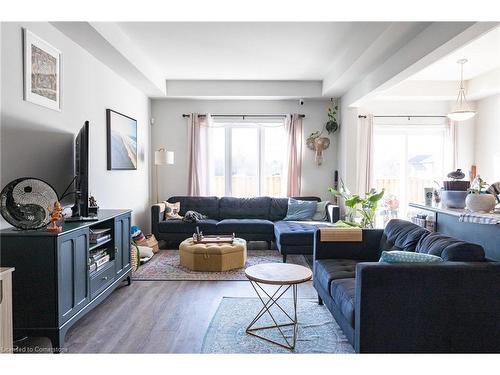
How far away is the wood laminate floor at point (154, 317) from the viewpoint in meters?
2.40

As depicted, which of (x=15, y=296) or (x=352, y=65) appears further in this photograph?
(x=352, y=65)

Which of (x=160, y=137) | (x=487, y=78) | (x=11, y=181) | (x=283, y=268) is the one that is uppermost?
(x=487, y=78)

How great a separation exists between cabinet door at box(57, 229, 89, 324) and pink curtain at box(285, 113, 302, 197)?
4.14 m

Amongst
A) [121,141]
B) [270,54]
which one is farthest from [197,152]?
[270,54]

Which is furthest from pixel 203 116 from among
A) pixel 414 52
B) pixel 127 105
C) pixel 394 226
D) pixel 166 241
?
pixel 394 226

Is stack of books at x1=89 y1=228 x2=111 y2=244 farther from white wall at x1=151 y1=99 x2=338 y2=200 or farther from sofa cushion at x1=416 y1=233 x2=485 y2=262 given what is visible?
white wall at x1=151 y1=99 x2=338 y2=200

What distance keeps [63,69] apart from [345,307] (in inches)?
125

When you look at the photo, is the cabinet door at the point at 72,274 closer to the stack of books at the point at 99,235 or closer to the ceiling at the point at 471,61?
the stack of books at the point at 99,235

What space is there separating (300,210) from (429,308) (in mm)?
3858

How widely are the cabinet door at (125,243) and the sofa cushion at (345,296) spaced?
→ 2161 millimetres

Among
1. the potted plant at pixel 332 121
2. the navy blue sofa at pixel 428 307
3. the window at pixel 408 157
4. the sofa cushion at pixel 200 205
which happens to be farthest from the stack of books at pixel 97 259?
the window at pixel 408 157

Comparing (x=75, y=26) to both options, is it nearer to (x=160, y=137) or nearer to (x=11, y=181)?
(x=11, y=181)

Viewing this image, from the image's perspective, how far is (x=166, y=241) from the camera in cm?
559

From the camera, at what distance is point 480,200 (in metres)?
2.75
